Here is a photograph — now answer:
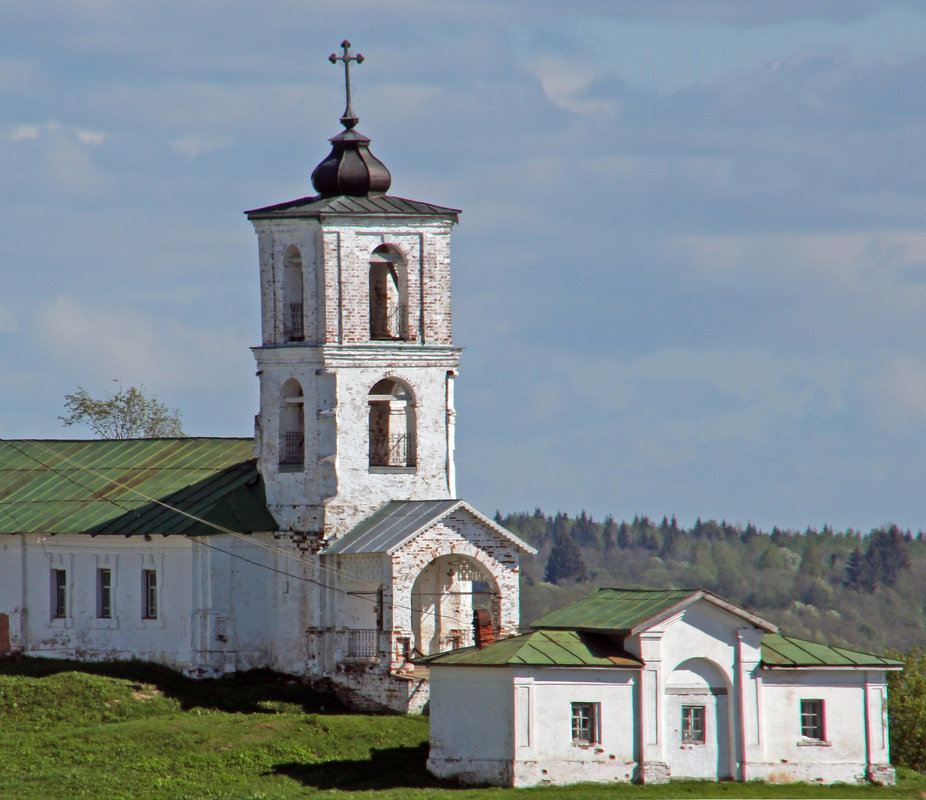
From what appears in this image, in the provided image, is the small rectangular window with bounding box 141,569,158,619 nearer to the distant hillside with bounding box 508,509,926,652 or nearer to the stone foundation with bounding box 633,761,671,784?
the stone foundation with bounding box 633,761,671,784

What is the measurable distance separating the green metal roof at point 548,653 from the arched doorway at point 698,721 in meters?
1.09

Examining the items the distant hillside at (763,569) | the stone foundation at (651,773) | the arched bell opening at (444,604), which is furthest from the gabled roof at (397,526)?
the distant hillside at (763,569)

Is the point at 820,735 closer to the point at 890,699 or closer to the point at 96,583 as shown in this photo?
the point at 890,699

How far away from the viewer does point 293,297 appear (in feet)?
159

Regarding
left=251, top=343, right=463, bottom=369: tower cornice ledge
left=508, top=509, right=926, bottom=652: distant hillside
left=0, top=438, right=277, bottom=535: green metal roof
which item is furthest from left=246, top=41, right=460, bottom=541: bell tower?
left=508, top=509, right=926, bottom=652: distant hillside

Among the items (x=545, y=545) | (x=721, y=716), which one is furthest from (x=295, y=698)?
(x=545, y=545)

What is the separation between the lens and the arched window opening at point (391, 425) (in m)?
48.4

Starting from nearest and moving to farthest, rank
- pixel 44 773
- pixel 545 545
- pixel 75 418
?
pixel 44 773 → pixel 75 418 → pixel 545 545

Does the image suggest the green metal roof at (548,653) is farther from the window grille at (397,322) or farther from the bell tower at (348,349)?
the window grille at (397,322)

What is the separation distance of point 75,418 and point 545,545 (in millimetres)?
102963

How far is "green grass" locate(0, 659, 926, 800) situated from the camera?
39188 millimetres

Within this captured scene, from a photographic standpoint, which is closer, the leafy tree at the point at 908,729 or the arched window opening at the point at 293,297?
the arched window opening at the point at 293,297

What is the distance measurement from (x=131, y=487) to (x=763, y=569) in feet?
381

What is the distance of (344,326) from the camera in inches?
1870
